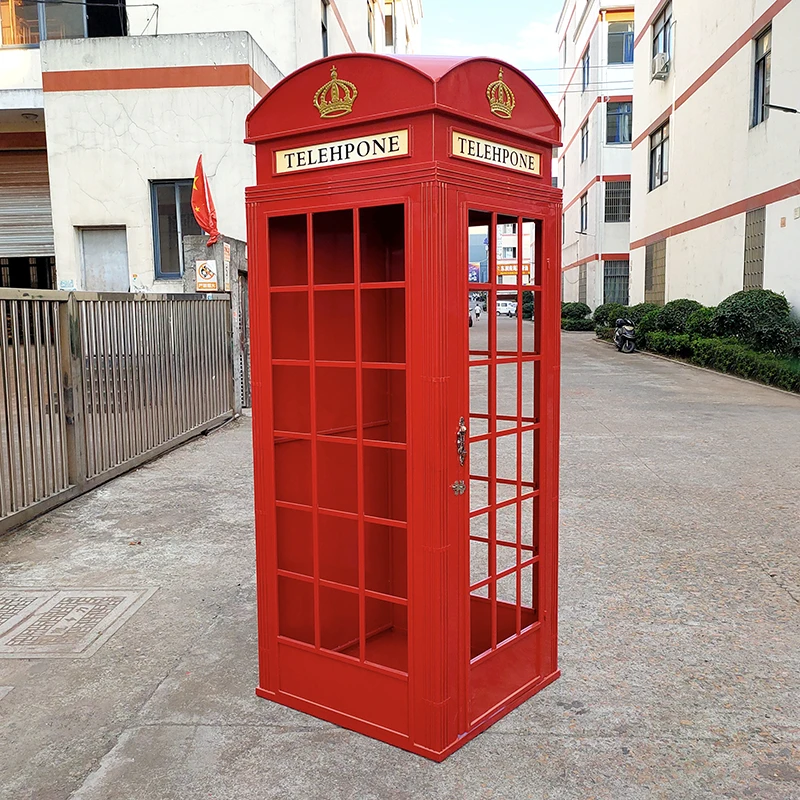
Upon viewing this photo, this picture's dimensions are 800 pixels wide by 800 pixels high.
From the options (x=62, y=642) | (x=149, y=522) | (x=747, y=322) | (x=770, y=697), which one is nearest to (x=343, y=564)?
(x=62, y=642)

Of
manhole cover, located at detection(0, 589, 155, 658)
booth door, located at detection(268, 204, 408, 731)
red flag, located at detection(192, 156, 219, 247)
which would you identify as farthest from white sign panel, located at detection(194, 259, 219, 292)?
booth door, located at detection(268, 204, 408, 731)

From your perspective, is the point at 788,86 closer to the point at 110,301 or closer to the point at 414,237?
the point at 110,301

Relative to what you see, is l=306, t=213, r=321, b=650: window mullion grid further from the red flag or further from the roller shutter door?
the roller shutter door

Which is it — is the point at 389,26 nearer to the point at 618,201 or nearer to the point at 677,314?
the point at 618,201

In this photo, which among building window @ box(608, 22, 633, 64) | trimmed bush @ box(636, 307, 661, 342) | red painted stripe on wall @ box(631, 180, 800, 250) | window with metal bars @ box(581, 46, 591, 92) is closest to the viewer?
red painted stripe on wall @ box(631, 180, 800, 250)

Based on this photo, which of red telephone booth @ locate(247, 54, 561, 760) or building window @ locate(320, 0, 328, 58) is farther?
building window @ locate(320, 0, 328, 58)

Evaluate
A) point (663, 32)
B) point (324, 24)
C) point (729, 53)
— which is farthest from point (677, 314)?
point (324, 24)

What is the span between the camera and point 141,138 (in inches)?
576

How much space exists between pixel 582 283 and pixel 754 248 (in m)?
24.0

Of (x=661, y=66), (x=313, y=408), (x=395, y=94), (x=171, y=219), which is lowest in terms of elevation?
(x=313, y=408)

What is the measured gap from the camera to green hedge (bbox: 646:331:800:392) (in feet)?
48.4

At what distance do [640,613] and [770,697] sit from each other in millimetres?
996

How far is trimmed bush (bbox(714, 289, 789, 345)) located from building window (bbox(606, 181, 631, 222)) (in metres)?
20.8

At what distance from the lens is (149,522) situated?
6.25m
